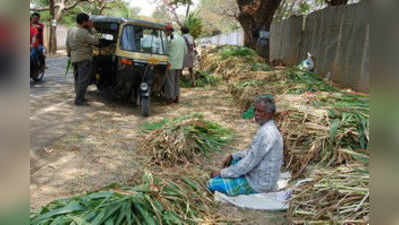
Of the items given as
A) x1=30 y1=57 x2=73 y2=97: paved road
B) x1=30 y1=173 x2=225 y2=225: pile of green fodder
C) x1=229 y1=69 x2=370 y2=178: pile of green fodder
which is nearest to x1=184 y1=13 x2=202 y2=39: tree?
x1=30 y1=57 x2=73 y2=97: paved road

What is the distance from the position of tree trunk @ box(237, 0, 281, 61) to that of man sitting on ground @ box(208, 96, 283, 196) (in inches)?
413

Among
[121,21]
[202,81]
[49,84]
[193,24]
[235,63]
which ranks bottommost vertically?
[49,84]

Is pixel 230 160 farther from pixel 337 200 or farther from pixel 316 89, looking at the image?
pixel 316 89

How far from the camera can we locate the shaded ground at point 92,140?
3891 millimetres

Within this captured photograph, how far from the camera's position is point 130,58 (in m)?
7.40

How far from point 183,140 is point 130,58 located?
3.13 meters

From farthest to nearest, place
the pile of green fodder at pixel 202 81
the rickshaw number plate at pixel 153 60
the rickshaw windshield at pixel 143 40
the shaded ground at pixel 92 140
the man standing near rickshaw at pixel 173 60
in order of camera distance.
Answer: the pile of green fodder at pixel 202 81
the man standing near rickshaw at pixel 173 60
the rickshaw windshield at pixel 143 40
the rickshaw number plate at pixel 153 60
the shaded ground at pixel 92 140

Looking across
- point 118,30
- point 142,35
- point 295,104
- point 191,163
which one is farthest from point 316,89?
point 118,30

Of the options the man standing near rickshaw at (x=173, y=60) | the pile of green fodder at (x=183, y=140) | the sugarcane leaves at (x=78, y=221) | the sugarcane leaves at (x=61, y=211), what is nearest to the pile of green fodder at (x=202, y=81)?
the man standing near rickshaw at (x=173, y=60)

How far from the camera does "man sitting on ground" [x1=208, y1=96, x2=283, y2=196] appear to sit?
11.9 ft

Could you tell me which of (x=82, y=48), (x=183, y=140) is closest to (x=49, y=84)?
(x=82, y=48)

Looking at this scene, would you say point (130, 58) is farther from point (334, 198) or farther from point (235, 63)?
point (334, 198)

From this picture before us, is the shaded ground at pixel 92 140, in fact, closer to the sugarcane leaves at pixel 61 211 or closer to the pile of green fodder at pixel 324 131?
the sugarcane leaves at pixel 61 211

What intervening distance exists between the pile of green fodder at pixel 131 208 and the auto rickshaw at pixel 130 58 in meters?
4.23
